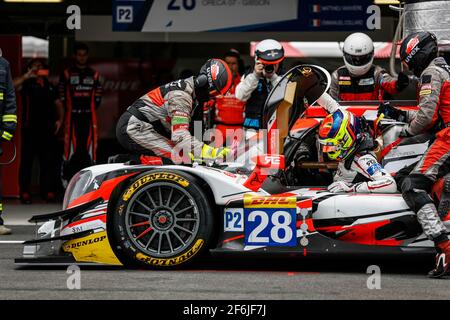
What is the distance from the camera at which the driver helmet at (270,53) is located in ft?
36.6

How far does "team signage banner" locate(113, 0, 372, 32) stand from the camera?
14.8 m

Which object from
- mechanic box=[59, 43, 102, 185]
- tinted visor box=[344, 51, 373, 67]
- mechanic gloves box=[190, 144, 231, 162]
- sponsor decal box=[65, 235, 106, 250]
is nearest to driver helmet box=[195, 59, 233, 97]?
mechanic gloves box=[190, 144, 231, 162]

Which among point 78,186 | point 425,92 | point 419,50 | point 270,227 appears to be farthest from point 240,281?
point 419,50

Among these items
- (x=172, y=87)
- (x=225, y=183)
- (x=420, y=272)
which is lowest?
(x=420, y=272)

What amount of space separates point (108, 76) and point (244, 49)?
2.17m

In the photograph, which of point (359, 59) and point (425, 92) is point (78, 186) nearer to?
point (425, 92)

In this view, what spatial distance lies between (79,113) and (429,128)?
7.31 metres

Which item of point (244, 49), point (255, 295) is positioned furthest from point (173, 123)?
point (244, 49)

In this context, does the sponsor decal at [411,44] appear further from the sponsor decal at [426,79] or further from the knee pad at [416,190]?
the knee pad at [416,190]

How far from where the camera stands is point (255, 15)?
586 inches

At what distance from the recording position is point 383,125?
9.20 m

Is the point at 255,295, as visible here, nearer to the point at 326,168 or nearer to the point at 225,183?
the point at 225,183
